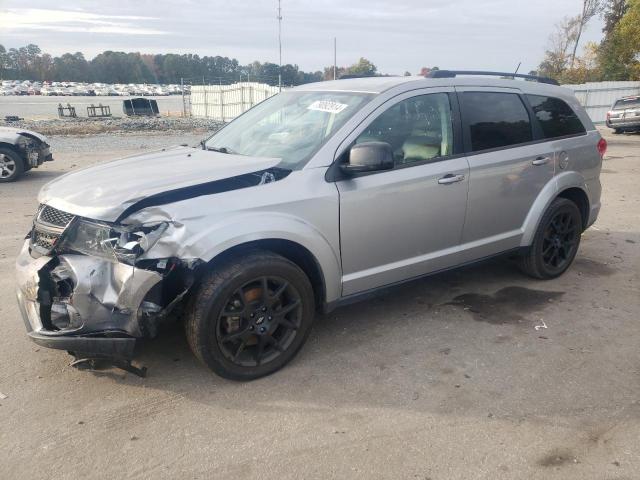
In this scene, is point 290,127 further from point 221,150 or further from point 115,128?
point 115,128

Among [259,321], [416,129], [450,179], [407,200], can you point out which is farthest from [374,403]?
[416,129]

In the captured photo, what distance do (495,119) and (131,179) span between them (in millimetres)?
2920

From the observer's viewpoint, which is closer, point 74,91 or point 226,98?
point 226,98

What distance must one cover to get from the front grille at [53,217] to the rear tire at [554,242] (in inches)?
150

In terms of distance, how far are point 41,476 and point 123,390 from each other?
0.77 metres

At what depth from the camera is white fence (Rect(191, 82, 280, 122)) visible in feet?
89.4

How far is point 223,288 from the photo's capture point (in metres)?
3.13

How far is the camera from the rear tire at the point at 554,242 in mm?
4934

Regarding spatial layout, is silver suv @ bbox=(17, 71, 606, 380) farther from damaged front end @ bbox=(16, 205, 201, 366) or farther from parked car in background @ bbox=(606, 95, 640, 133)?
parked car in background @ bbox=(606, 95, 640, 133)

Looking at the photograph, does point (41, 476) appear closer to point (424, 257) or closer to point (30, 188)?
point (424, 257)

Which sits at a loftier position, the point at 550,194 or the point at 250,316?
the point at 550,194

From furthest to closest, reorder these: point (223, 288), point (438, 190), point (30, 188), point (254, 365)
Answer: point (30, 188) → point (438, 190) → point (254, 365) → point (223, 288)

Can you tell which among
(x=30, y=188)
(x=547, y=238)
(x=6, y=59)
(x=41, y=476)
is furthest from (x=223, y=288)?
(x=6, y=59)

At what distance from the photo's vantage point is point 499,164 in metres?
4.39
